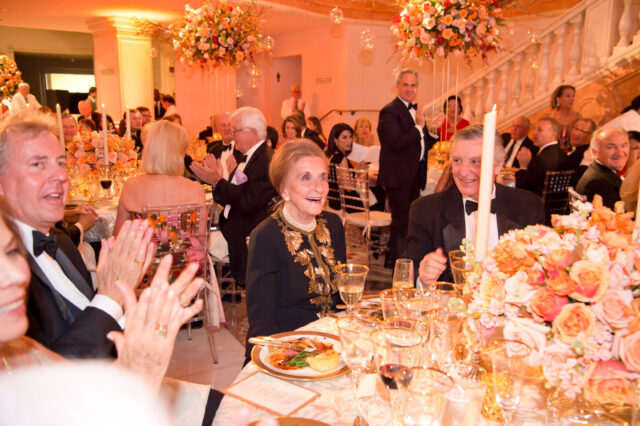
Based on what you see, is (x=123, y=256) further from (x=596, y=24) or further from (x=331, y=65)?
(x=331, y=65)

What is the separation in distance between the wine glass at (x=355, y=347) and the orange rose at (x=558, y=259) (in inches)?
17.4

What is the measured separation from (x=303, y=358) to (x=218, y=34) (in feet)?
18.6

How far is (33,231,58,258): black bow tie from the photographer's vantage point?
1.76 meters

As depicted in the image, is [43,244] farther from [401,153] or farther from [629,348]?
[401,153]


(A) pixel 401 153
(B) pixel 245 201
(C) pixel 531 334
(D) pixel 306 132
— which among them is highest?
→ (D) pixel 306 132

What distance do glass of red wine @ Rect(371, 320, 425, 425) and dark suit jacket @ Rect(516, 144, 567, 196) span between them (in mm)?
4237

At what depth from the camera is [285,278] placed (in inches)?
83.6

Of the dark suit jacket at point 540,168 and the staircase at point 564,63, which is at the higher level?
the staircase at point 564,63

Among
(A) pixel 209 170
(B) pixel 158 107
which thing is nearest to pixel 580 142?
(A) pixel 209 170

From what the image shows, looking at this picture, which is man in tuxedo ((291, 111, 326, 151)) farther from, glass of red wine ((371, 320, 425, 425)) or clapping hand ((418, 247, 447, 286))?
glass of red wine ((371, 320, 425, 425))

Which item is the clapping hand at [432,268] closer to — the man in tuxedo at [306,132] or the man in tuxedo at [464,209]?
the man in tuxedo at [464,209]

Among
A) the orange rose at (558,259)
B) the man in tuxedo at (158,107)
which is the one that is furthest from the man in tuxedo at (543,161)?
the man in tuxedo at (158,107)

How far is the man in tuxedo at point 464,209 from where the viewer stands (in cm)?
230

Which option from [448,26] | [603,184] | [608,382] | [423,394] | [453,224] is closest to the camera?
[423,394]
